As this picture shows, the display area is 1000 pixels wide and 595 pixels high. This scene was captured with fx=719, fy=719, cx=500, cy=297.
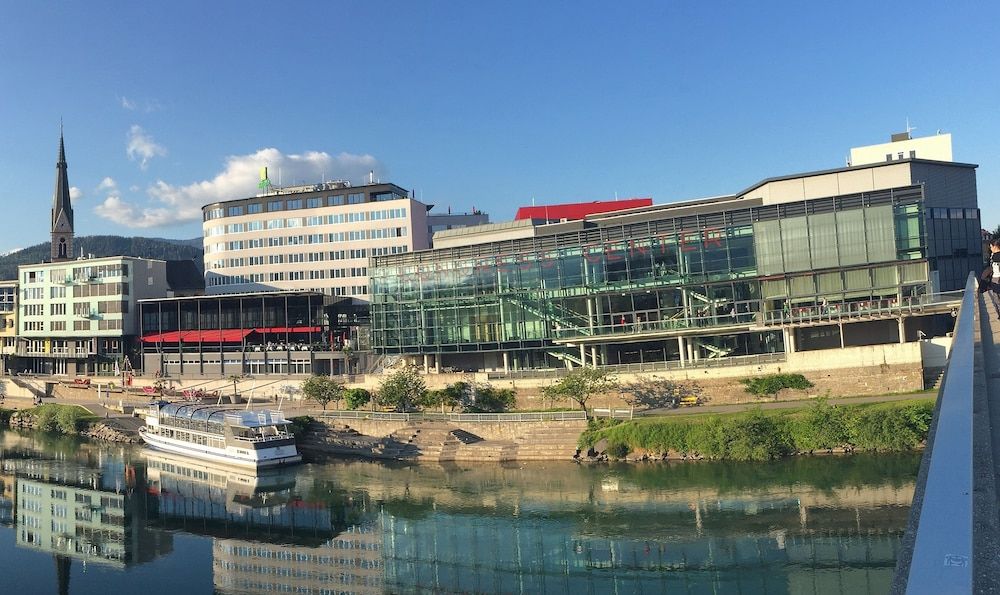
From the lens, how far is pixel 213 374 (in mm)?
105000

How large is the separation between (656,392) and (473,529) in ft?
98.2

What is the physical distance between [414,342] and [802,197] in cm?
4831

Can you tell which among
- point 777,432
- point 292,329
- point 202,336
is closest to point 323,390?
point 292,329

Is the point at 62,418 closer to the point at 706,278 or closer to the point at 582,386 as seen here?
the point at 582,386

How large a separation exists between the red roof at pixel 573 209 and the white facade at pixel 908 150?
1449 inches

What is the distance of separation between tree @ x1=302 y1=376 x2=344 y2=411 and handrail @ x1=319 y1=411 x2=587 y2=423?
380 cm

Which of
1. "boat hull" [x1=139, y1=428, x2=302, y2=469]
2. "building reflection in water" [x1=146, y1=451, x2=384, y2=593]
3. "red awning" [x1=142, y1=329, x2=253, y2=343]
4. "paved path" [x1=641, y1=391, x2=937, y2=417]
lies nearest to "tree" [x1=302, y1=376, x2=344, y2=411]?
"boat hull" [x1=139, y1=428, x2=302, y2=469]

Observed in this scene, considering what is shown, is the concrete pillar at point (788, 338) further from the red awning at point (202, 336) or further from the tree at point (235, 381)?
the red awning at point (202, 336)

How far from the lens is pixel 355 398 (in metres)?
77.4

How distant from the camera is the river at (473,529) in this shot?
36125 millimetres

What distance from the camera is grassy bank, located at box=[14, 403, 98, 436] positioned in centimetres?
8388

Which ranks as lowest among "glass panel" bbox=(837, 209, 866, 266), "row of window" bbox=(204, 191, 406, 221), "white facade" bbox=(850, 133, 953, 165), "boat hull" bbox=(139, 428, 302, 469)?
"boat hull" bbox=(139, 428, 302, 469)

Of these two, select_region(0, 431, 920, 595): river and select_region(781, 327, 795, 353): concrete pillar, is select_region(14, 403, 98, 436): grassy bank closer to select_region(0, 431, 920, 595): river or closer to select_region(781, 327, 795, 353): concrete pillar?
select_region(0, 431, 920, 595): river

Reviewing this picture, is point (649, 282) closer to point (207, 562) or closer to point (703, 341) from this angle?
point (703, 341)
